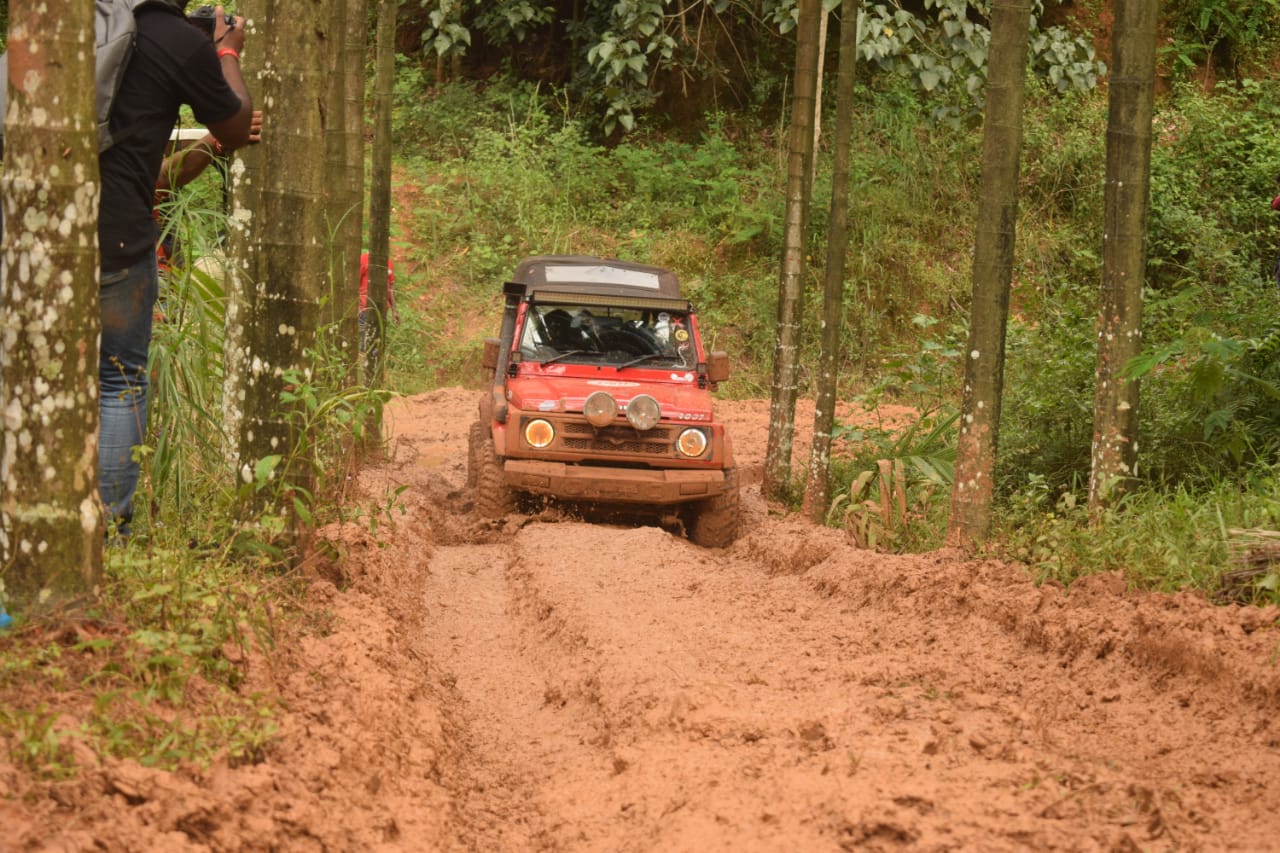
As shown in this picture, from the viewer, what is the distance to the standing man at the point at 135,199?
16.5 ft

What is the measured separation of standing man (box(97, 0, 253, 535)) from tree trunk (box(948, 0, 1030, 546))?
13.2ft

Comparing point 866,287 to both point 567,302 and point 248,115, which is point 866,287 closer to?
point 567,302

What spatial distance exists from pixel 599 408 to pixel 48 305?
6241 mm

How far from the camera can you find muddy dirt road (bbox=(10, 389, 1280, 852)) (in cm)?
402

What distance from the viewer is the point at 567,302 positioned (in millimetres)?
10977

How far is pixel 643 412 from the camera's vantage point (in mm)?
10188

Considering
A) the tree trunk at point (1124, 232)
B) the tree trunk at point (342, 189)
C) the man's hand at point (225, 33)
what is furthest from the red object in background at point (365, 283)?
the tree trunk at point (1124, 232)

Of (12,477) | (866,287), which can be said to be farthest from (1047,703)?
(866,287)

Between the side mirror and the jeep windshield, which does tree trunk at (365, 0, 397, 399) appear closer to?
the jeep windshield

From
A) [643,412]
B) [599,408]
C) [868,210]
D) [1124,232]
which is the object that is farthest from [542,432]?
[868,210]

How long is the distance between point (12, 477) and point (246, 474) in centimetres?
163

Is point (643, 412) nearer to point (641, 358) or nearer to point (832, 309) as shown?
point (641, 358)

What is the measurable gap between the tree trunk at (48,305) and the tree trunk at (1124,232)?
512 cm

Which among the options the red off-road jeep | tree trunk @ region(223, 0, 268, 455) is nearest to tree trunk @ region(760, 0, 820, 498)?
the red off-road jeep
